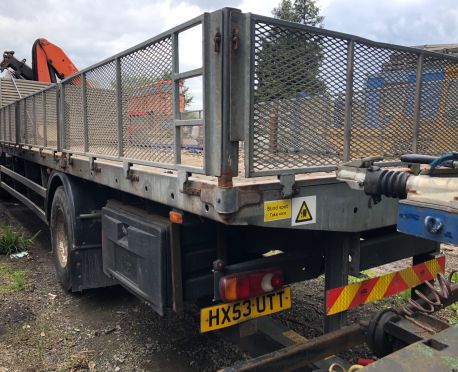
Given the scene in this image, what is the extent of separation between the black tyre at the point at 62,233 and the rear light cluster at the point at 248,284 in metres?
2.25

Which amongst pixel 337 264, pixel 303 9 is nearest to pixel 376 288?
pixel 337 264

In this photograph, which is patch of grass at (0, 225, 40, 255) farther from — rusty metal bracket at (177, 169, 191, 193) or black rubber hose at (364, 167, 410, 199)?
black rubber hose at (364, 167, 410, 199)

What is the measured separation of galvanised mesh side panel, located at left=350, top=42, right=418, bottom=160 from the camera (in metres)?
2.43

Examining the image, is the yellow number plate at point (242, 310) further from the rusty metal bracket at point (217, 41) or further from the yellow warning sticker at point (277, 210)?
the rusty metal bracket at point (217, 41)

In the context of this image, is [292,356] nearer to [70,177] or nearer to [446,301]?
[446,301]

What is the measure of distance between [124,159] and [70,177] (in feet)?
5.89

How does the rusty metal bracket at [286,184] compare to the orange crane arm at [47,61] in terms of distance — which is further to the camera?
the orange crane arm at [47,61]

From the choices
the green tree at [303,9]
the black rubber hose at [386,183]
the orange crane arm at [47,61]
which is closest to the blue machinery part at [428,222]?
the black rubber hose at [386,183]

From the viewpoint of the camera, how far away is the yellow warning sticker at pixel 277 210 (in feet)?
6.70

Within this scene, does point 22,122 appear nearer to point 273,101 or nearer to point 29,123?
point 29,123

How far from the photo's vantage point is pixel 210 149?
1994mm

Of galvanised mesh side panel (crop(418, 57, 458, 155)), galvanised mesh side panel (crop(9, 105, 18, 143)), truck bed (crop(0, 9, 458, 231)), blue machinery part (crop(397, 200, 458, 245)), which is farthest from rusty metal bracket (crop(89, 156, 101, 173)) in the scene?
galvanised mesh side panel (crop(9, 105, 18, 143))

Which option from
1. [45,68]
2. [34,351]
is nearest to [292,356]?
[34,351]

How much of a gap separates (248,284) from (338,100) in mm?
1105
